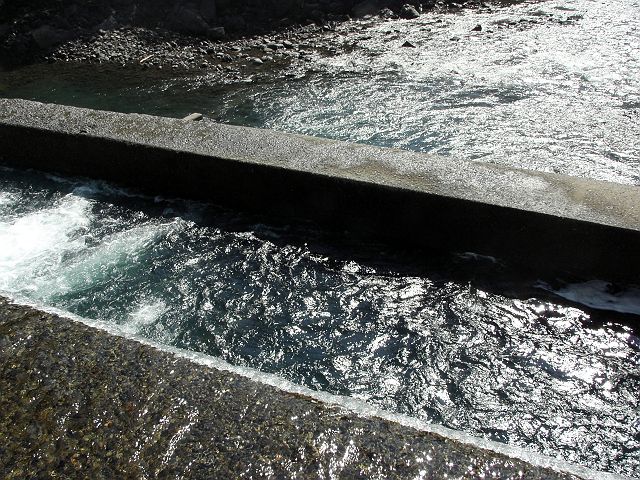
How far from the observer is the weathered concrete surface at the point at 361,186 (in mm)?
3717

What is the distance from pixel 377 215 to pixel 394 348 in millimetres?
1255

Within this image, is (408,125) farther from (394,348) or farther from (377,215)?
(394,348)

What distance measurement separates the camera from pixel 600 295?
3627 mm

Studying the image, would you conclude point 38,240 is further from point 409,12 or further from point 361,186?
point 409,12

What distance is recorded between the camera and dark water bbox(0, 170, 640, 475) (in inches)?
111

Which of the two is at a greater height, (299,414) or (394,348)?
(299,414)

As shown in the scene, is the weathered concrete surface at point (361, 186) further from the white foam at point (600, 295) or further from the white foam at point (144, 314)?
the white foam at point (144, 314)

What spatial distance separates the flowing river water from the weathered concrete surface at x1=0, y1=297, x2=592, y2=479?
78 centimetres

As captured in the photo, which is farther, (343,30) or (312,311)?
(343,30)

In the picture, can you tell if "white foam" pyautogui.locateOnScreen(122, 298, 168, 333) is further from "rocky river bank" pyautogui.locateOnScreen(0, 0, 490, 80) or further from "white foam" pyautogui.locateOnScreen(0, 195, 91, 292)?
"rocky river bank" pyautogui.locateOnScreen(0, 0, 490, 80)

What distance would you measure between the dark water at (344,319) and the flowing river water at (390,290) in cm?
1

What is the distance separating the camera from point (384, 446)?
201 cm

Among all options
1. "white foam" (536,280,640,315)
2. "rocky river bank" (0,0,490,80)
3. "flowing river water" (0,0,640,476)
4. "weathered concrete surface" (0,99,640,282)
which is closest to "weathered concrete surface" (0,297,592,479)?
"flowing river water" (0,0,640,476)

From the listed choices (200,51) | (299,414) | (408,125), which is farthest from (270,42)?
(299,414)
